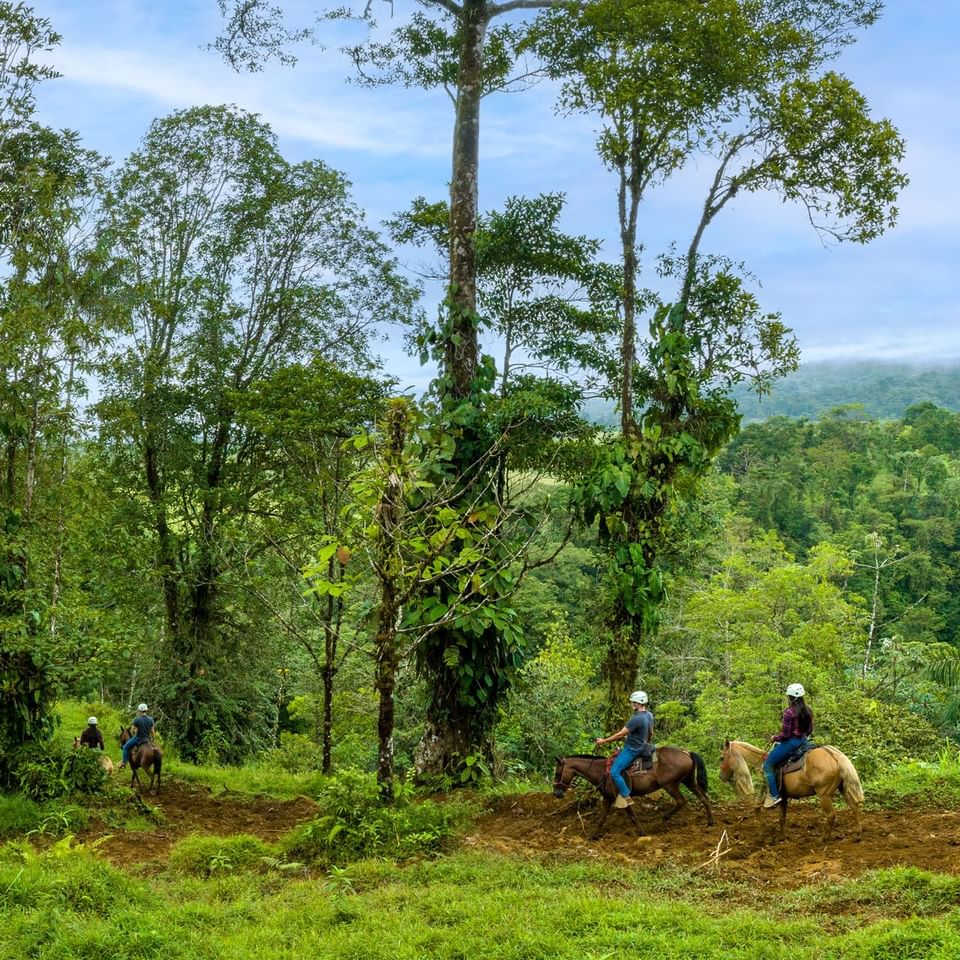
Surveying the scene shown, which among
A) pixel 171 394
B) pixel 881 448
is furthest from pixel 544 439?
pixel 881 448

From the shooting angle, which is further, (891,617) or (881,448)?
(881,448)

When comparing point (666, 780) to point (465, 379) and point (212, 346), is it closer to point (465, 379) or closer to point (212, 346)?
point (465, 379)

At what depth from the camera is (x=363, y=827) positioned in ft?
29.3

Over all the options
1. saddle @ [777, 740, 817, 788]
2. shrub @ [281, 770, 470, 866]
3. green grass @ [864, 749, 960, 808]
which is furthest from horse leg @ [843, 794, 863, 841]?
shrub @ [281, 770, 470, 866]

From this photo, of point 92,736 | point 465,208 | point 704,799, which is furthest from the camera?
point 465,208

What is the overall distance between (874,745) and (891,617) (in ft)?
119

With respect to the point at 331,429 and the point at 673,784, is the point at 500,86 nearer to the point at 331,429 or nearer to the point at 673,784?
the point at 331,429

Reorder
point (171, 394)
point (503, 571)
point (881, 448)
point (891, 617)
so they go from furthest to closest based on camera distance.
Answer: point (881, 448)
point (891, 617)
point (171, 394)
point (503, 571)

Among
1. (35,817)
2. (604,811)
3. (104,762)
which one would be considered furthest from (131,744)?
(604,811)

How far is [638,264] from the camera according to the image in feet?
41.0

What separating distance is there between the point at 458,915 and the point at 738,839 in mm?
3045

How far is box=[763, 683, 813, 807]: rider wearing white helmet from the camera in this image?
327 inches

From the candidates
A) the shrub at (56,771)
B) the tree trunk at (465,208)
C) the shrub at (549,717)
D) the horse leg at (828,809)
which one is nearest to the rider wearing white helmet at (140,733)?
the shrub at (56,771)

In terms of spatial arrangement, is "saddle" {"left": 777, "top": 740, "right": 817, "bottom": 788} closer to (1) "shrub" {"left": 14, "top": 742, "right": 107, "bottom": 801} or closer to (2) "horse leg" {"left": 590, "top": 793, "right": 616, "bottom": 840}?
(2) "horse leg" {"left": 590, "top": 793, "right": 616, "bottom": 840}
